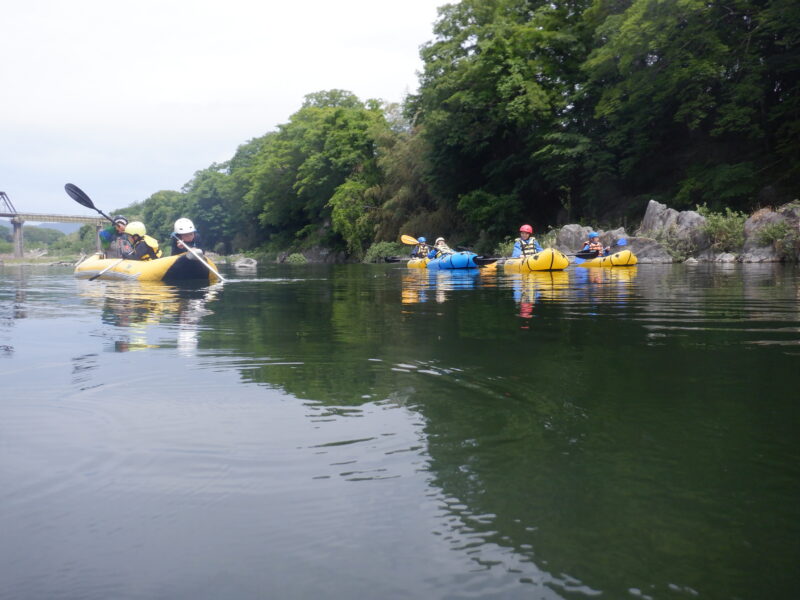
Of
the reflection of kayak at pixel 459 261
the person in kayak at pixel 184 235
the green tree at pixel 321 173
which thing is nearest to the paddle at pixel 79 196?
the person in kayak at pixel 184 235

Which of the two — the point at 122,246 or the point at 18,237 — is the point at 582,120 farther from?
the point at 18,237

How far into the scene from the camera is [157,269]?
14484mm

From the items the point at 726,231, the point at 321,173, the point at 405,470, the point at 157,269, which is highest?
the point at 321,173

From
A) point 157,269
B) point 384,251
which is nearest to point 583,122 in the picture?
point 384,251

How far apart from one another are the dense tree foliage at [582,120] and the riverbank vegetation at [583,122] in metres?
0.08

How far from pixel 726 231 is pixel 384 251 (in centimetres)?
2204

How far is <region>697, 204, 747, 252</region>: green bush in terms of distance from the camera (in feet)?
65.8

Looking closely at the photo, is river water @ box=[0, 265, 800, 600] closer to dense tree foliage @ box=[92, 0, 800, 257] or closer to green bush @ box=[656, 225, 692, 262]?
green bush @ box=[656, 225, 692, 262]

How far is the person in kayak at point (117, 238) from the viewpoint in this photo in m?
15.7

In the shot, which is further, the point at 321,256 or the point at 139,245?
the point at 321,256

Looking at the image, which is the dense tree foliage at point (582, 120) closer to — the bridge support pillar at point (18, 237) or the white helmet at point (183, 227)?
the white helmet at point (183, 227)

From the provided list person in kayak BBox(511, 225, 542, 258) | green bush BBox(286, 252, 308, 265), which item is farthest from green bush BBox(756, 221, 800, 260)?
green bush BBox(286, 252, 308, 265)

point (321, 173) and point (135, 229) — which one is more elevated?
point (321, 173)

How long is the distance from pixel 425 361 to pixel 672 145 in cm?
2716
